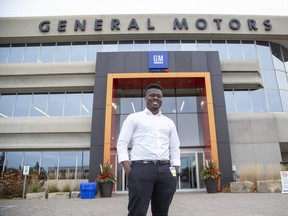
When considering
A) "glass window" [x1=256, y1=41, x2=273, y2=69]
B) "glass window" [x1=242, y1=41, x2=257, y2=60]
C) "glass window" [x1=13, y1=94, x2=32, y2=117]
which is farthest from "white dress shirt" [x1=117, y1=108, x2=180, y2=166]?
"glass window" [x1=256, y1=41, x2=273, y2=69]

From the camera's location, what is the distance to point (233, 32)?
18656 mm

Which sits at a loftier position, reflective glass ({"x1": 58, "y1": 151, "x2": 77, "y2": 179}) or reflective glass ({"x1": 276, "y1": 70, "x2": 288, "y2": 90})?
reflective glass ({"x1": 276, "y1": 70, "x2": 288, "y2": 90})

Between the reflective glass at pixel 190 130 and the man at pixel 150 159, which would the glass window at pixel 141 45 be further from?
the man at pixel 150 159

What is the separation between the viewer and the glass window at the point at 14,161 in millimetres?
16491

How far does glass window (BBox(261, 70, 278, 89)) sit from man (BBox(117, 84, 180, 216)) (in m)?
17.8

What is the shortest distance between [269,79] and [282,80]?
1421 millimetres

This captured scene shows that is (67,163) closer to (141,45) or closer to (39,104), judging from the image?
(39,104)

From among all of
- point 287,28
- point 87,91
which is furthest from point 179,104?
point 287,28

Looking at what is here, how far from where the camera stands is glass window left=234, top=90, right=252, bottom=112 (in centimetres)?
1736

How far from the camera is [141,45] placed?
19297 millimetres

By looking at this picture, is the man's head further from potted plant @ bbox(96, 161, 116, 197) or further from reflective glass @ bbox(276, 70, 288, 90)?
reflective glass @ bbox(276, 70, 288, 90)

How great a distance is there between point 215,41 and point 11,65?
16600 mm

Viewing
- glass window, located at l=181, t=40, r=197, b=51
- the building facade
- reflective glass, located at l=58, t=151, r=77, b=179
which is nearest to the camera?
→ the building facade

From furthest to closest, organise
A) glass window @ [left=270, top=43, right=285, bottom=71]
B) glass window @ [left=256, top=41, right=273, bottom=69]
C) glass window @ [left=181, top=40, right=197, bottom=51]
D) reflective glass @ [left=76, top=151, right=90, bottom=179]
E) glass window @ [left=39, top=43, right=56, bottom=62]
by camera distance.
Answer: glass window @ [left=270, top=43, right=285, bottom=71]
glass window @ [left=39, top=43, right=56, bottom=62]
glass window @ [left=181, top=40, right=197, bottom=51]
glass window @ [left=256, top=41, right=273, bottom=69]
reflective glass @ [left=76, top=151, right=90, bottom=179]
